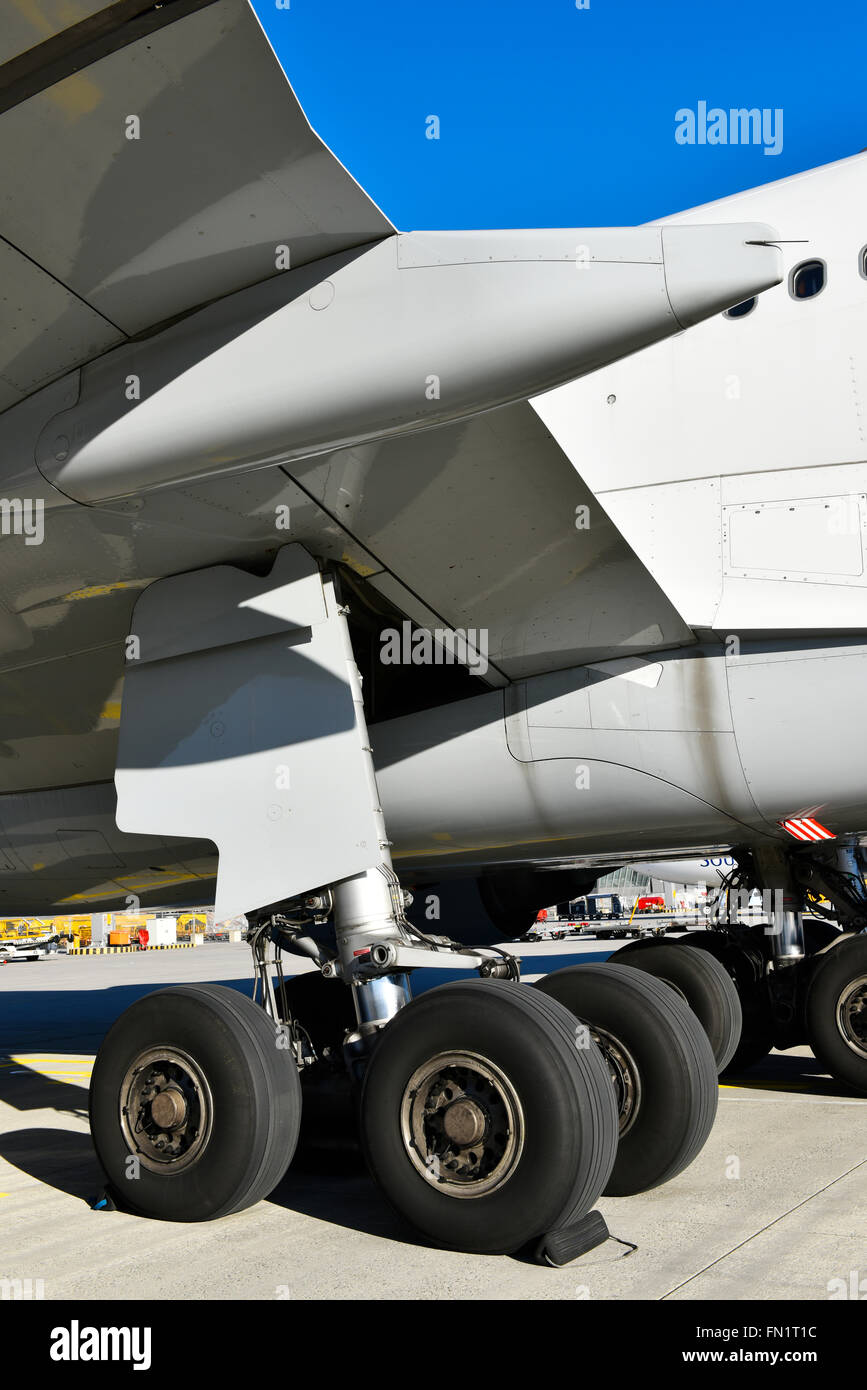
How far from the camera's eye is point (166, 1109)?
185 inches

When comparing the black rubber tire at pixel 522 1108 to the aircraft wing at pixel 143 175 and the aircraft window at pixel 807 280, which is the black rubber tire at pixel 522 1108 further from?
the aircraft window at pixel 807 280

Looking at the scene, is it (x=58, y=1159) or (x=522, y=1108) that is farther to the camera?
(x=58, y=1159)

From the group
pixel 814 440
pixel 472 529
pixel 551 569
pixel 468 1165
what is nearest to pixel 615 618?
pixel 551 569

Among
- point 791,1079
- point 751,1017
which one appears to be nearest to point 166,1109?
point 791,1079

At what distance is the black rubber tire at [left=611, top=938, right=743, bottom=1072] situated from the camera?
285 inches

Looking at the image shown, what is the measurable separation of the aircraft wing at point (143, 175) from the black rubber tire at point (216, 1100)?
2.85m

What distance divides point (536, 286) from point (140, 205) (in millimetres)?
1508

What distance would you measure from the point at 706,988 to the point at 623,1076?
244cm

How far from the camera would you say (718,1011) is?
725cm

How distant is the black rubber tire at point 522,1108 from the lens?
154 inches

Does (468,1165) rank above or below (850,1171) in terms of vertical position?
above

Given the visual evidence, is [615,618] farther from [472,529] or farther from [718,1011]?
[718,1011]

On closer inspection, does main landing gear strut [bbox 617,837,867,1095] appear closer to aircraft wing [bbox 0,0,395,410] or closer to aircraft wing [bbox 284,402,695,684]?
aircraft wing [bbox 284,402,695,684]

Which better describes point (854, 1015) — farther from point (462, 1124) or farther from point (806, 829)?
point (462, 1124)
